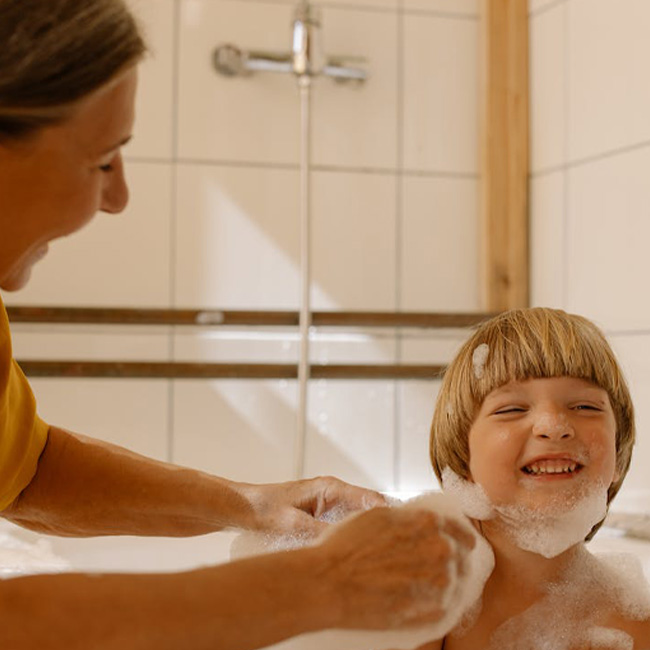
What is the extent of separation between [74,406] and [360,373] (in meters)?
0.61

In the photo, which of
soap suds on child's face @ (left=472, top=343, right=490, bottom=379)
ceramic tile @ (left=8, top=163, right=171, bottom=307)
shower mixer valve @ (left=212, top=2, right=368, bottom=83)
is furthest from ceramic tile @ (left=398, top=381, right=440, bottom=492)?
soap suds on child's face @ (left=472, top=343, right=490, bottom=379)

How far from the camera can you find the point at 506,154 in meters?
2.24

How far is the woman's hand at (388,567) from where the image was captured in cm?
75

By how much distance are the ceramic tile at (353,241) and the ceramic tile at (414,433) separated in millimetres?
197

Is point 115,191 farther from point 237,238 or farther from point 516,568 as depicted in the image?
point 237,238

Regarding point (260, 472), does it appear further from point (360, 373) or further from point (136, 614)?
point (136, 614)

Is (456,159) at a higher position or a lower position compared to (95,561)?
higher

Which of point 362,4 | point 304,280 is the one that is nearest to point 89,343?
point 304,280

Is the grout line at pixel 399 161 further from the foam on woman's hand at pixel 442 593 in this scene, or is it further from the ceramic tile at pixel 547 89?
the foam on woman's hand at pixel 442 593

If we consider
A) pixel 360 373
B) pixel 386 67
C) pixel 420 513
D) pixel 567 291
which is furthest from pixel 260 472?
pixel 420 513

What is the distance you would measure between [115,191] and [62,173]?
Result: 8 centimetres

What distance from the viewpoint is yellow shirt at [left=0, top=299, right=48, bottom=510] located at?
106 cm

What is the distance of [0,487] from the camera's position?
110 cm

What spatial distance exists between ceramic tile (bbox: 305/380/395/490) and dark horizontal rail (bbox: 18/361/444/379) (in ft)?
0.20
